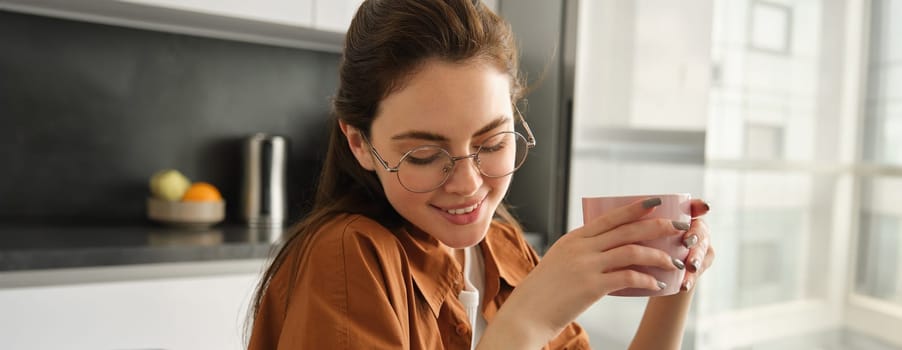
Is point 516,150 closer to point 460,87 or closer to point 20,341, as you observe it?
point 460,87

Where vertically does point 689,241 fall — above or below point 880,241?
above

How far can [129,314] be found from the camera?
63.4 inches

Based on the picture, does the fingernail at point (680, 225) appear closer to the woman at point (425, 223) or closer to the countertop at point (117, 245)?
the woman at point (425, 223)

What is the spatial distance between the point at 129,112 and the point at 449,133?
1723 mm

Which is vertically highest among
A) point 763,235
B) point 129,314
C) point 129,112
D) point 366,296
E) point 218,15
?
point 218,15

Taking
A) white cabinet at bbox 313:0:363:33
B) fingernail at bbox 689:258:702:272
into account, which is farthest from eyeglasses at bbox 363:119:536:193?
white cabinet at bbox 313:0:363:33

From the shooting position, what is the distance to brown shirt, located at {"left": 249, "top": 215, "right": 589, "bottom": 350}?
0.73m

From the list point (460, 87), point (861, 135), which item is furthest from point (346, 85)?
point (861, 135)

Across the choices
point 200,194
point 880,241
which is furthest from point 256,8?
point 880,241

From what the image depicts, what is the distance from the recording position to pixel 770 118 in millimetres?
2221

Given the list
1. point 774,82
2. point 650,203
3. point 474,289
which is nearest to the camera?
point 650,203

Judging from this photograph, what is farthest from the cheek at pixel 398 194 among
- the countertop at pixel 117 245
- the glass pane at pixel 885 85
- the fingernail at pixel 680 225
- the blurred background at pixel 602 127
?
the glass pane at pixel 885 85

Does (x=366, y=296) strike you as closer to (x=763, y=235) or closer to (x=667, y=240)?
(x=667, y=240)

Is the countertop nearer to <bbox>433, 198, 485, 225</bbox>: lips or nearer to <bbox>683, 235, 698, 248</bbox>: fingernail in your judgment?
<bbox>433, 198, 485, 225</bbox>: lips
